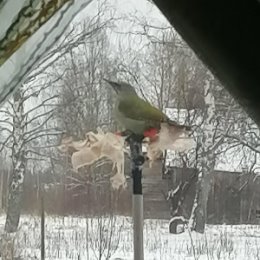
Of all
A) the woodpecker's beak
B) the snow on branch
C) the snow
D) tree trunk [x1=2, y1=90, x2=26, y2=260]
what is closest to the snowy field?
tree trunk [x1=2, y1=90, x2=26, y2=260]

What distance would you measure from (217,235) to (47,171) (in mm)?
338

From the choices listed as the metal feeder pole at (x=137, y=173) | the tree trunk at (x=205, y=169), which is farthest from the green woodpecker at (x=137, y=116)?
the tree trunk at (x=205, y=169)

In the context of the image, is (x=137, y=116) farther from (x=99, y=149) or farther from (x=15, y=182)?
(x=15, y=182)

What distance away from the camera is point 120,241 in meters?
1.11

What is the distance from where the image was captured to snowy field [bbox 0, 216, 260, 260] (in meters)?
1.06

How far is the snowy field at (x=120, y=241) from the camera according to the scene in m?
1.06

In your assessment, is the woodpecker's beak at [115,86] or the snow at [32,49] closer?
the snow at [32,49]

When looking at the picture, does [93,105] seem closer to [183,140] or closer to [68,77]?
[68,77]

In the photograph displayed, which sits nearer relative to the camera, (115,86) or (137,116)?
(137,116)

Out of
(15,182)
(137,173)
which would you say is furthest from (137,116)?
(15,182)

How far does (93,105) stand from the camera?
1.06m

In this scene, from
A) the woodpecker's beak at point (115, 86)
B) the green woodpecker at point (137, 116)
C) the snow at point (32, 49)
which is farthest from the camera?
the woodpecker's beak at point (115, 86)

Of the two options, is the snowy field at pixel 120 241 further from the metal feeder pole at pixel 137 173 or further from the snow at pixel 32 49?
the snow at pixel 32 49

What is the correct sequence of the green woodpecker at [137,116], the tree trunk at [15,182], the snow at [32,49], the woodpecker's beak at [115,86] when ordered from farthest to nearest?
1. the tree trunk at [15,182]
2. the woodpecker's beak at [115,86]
3. the green woodpecker at [137,116]
4. the snow at [32,49]
